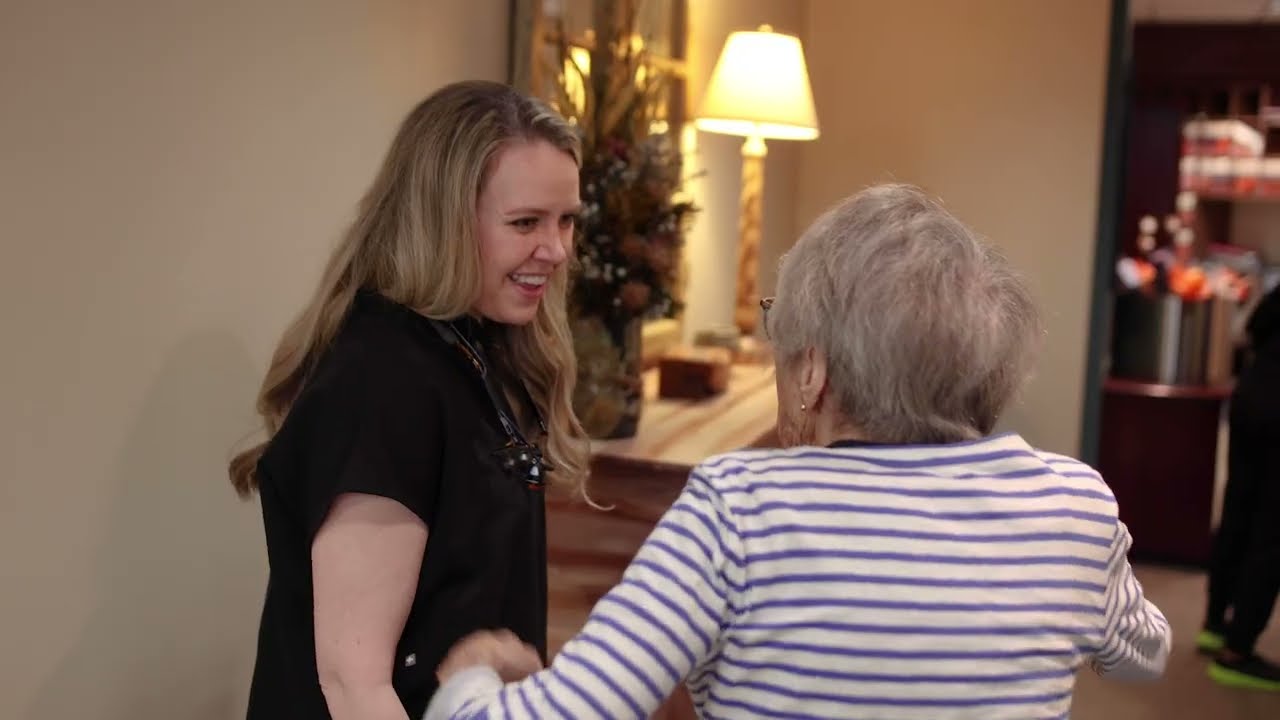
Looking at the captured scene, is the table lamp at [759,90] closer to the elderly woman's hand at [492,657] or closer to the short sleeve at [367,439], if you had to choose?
the short sleeve at [367,439]

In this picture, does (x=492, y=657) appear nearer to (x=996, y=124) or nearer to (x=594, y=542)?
(x=594, y=542)

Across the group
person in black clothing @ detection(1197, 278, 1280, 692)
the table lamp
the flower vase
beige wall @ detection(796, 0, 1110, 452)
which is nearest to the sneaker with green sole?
person in black clothing @ detection(1197, 278, 1280, 692)

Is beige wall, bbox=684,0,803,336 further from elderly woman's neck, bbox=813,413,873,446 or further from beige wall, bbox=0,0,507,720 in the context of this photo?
elderly woman's neck, bbox=813,413,873,446

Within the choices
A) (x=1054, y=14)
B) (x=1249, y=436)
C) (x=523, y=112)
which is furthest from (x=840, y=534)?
(x=1054, y=14)

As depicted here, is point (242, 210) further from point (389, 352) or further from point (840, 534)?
point (840, 534)

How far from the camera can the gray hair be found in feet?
3.86

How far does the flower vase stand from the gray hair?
5.07 feet

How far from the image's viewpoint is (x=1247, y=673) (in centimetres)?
438

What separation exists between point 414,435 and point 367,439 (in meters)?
0.05

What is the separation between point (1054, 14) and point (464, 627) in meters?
4.30

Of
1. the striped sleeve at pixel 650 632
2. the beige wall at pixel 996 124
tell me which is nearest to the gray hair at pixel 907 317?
the striped sleeve at pixel 650 632

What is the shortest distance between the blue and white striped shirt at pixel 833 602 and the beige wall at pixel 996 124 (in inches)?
157

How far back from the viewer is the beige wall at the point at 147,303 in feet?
5.78

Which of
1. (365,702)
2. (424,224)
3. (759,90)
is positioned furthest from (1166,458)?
(365,702)
